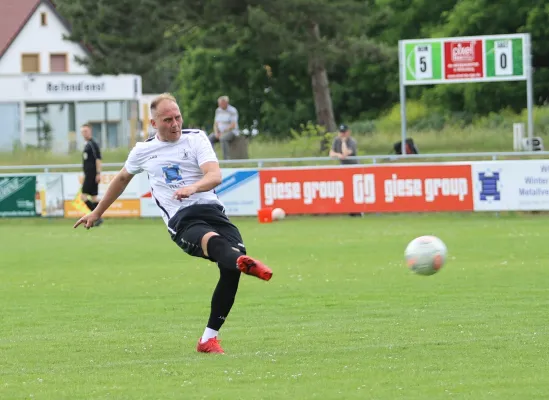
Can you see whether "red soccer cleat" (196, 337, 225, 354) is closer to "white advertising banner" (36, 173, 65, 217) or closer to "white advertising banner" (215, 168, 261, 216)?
"white advertising banner" (215, 168, 261, 216)

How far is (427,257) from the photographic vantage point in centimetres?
1038

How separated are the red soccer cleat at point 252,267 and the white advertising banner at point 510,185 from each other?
17.2 meters

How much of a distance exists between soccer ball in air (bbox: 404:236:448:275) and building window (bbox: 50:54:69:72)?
71.2 m

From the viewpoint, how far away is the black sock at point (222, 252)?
8734 mm

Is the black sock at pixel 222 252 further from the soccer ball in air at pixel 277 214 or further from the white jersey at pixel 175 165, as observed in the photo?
the soccer ball in air at pixel 277 214

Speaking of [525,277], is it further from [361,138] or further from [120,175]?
[361,138]

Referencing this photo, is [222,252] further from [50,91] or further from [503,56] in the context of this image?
[50,91]

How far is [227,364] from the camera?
862 centimetres

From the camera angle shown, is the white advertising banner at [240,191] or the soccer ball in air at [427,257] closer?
the soccer ball in air at [427,257]

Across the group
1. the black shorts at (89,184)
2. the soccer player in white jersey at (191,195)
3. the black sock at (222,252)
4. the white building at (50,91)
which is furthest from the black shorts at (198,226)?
the white building at (50,91)

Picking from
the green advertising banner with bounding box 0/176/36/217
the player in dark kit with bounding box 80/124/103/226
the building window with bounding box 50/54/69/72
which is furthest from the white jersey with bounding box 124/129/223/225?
the building window with bounding box 50/54/69/72

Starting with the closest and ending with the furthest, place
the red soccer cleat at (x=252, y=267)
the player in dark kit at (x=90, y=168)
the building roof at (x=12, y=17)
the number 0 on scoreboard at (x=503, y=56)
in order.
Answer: the red soccer cleat at (x=252, y=267) → the player in dark kit at (x=90, y=168) → the number 0 on scoreboard at (x=503, y=56) → the building roof at (x=12, y=17)

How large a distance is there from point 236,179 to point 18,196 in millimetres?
5490

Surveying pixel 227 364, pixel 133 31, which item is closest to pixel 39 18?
pixel 133 31
